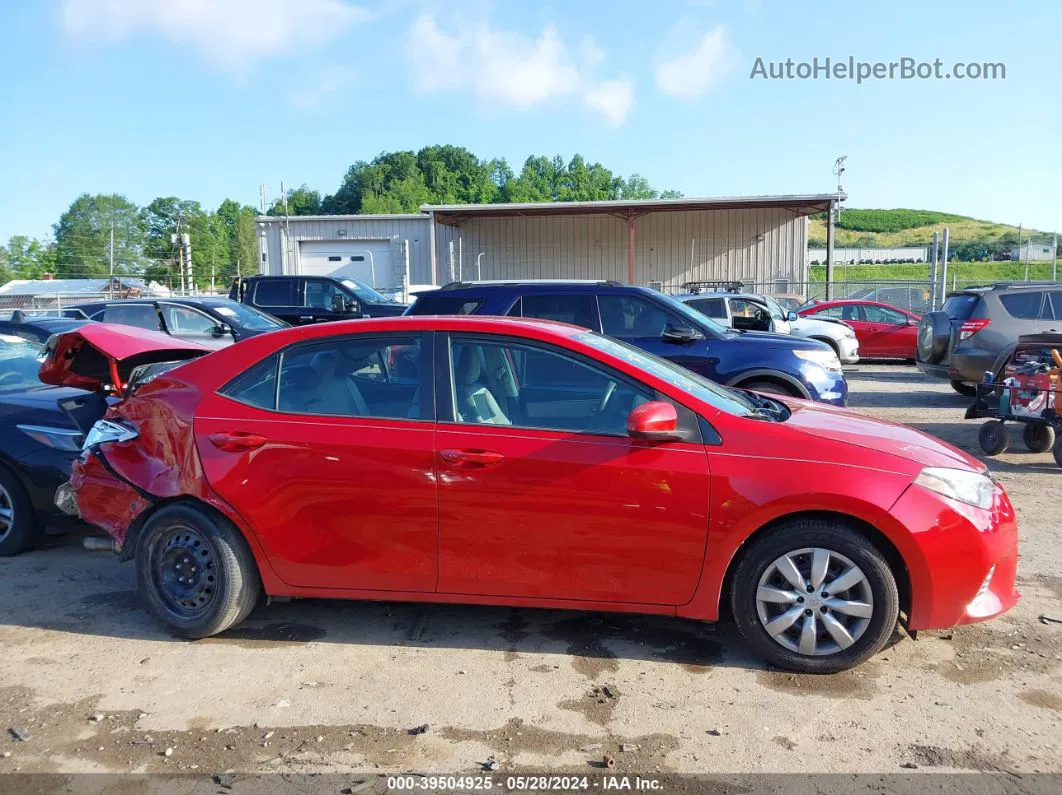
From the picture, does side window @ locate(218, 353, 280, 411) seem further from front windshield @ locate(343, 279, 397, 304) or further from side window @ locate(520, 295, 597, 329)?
front windshield @ locate(343, 279, 397, 304)

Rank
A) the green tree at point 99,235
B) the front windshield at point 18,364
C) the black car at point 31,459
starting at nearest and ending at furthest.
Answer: the black car at point 31,459, the front windshield at point 18,364, the green tree at point 99,235

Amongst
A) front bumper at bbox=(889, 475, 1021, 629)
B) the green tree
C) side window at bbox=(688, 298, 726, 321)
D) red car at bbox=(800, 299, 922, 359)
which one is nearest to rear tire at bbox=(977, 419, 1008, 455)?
front bumper at bbox=(889, 475, 1021, 629)

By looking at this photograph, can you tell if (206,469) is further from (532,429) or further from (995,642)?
(995,642)

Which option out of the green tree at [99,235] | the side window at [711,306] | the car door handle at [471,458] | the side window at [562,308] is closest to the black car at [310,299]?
the side window at [711,306]

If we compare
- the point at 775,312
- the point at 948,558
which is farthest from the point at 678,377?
the point at 775,312

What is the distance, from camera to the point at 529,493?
3.95 metres

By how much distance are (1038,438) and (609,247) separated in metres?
31.0

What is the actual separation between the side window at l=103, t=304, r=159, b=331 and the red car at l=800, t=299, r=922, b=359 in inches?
549

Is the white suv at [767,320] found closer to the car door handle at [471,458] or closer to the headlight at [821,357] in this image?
the headlight at [821,357]

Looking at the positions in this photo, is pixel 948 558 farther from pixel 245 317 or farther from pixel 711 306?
pixel 711 306

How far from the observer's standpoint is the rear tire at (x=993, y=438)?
343 inches

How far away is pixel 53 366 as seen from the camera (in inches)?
211

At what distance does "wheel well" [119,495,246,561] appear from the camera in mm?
4293

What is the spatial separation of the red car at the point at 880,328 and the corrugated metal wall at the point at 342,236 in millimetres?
21506
